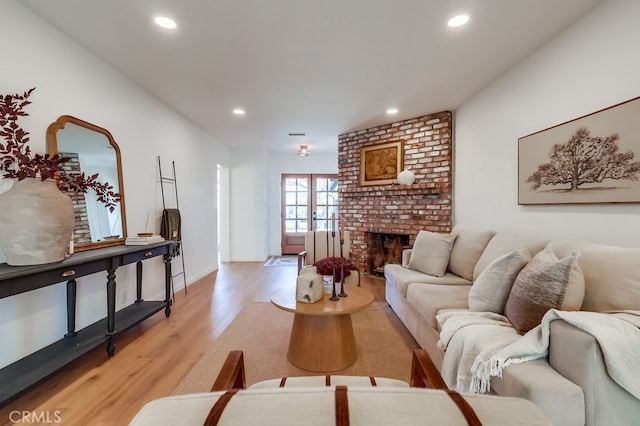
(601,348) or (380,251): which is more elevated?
(601,348)

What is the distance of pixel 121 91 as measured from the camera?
9.30ft

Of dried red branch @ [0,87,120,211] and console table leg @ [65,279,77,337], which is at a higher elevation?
dried red branch @ [0,87,120,211]

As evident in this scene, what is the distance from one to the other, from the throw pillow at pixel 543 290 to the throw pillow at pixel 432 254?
125 centimetres

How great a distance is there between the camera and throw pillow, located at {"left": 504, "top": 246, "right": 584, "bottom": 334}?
1376 millimetres

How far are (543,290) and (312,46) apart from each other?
2.26 m

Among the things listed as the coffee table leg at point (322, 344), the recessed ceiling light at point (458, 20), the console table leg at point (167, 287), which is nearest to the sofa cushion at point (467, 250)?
the coffee table leg at point (322, 344)

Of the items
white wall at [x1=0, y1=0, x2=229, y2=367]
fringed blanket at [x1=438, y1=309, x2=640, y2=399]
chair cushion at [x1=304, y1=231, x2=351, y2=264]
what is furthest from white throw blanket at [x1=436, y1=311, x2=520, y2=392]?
white wall at [x1=0, y1=0, x2=229, y2=367]

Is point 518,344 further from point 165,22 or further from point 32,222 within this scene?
point 165,22

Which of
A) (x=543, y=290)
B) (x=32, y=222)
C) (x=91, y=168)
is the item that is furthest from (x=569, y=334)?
(x=91, y=168)

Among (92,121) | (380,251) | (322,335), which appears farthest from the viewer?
(380,251)

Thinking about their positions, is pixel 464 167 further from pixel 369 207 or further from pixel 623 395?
pixel 623 395

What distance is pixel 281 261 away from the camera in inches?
244

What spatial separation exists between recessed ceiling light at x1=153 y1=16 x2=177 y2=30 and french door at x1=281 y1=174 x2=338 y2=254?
497cm

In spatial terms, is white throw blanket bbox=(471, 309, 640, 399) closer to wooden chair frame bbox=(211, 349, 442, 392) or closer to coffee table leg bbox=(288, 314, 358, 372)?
wooden chair frame bbox=(211, 349, 442, 392)
